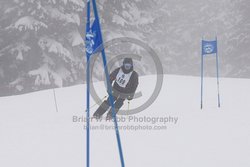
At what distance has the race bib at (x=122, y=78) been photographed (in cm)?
851

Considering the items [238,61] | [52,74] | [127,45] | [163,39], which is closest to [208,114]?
[52,74]

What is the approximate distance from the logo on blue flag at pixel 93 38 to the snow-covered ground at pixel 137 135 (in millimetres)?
2045

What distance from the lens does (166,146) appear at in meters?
6.29

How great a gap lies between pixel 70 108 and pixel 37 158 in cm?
447

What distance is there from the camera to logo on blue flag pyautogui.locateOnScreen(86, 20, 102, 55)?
13.8 ft

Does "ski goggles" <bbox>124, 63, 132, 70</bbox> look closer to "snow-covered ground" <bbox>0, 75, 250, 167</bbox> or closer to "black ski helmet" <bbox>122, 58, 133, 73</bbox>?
"black ski helmet" <bbox>122, 58, 133, 73</bbox>

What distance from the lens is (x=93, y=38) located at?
167 inches

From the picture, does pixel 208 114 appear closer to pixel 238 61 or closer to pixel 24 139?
pixel 24 139

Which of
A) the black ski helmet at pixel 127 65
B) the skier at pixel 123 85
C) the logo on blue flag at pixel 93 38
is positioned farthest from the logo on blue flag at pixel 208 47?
the logo on blue flag at pixel 93 38

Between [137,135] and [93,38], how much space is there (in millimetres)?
3337

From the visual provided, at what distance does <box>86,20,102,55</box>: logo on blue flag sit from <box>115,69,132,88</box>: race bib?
4.21 meters

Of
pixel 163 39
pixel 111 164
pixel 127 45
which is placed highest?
pixel 163 39

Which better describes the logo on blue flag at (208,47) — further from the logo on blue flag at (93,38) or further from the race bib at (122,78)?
the logo on blue flag at (93,38)

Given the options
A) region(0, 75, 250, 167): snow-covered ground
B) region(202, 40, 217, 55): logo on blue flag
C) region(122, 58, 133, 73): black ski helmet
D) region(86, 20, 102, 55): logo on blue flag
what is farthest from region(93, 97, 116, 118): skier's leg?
region(86, 20, 102, 55): logo on blue flag
